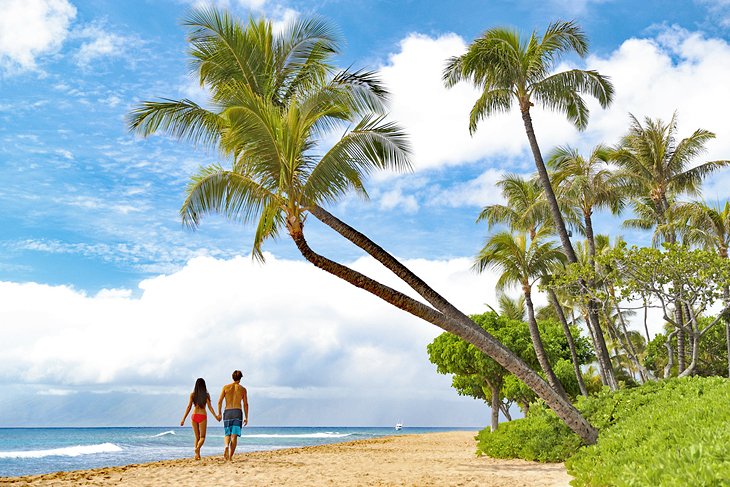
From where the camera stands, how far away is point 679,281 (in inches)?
685

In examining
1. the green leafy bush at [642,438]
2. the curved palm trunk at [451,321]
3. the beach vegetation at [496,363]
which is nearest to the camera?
the green leafy bush at [642,438]

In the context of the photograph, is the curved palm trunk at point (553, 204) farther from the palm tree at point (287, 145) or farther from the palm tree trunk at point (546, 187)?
the palm tree at point (287, 145)

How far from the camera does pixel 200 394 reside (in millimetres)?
12344

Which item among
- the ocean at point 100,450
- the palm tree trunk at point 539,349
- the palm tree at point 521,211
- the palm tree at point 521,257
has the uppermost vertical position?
the palm tree at point 521,211

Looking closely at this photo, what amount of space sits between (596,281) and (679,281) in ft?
8.15

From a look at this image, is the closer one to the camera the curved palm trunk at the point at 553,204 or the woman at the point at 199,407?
the woman at the point at 199,407

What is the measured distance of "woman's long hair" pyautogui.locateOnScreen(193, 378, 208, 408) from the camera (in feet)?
40.2

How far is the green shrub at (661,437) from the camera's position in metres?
5.88

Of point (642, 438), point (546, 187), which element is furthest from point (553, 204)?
point (642, 438)

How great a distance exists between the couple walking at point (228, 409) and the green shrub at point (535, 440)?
6.28 metres

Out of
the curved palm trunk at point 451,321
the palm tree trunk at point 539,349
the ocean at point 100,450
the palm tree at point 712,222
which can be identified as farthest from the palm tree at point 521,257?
the ocean at point 100,450

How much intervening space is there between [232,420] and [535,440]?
6719 millimetres

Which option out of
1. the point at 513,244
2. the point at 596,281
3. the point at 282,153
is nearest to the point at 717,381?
the point at 596,281

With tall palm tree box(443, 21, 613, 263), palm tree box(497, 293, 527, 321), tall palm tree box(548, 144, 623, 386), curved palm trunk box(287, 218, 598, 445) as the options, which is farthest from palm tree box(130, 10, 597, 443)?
palm tree box(497, 293, 527, 321)
